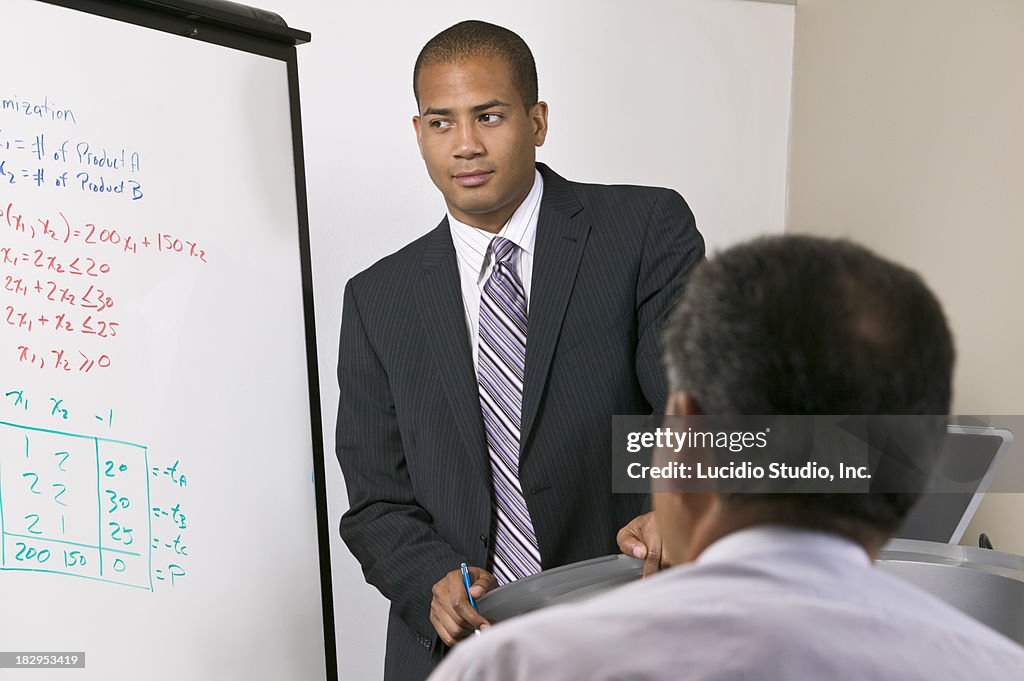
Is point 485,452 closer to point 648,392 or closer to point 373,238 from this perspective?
point 648,392

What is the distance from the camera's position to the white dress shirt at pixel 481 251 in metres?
1.78

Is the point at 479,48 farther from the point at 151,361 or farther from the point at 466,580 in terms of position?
the point at 466,580

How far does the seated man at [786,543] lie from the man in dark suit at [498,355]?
99 centimetres

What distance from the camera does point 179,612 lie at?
1.70 meters

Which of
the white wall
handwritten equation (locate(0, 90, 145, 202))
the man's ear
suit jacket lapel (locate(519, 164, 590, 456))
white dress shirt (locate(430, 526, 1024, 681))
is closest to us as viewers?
white dress shirt (locate(430, 526, 1024, 681))

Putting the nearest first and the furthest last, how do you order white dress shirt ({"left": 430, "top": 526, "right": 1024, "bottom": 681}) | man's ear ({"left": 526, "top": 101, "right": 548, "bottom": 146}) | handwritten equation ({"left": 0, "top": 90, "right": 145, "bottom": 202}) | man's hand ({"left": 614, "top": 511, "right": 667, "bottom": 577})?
white dress shirt ({"left": 430, "top": 526, "right": 1024, "bottom": 681})
man's hand ({"left": 614, "top": 511, "right": 667, "bottom": 577})
handwritten equation ({"left": 0, "top": 90, "right": 145, "bottom": 202})
man's ear ({"left": 526, "top": 101, "right": 548, "bottom": 146})

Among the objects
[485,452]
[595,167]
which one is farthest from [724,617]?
[595,167]

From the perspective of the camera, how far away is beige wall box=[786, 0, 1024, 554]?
2.19 metres

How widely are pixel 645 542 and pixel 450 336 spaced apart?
0.50 meters

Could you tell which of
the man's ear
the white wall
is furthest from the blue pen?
the white wall

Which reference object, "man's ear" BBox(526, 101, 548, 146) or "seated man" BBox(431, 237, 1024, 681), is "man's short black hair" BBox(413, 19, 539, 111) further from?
"seated man" BBox(431, 237, 1024, 681)

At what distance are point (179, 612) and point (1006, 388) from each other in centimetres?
165

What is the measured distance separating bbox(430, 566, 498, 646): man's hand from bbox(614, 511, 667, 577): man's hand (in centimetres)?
2

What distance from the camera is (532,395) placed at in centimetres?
169
